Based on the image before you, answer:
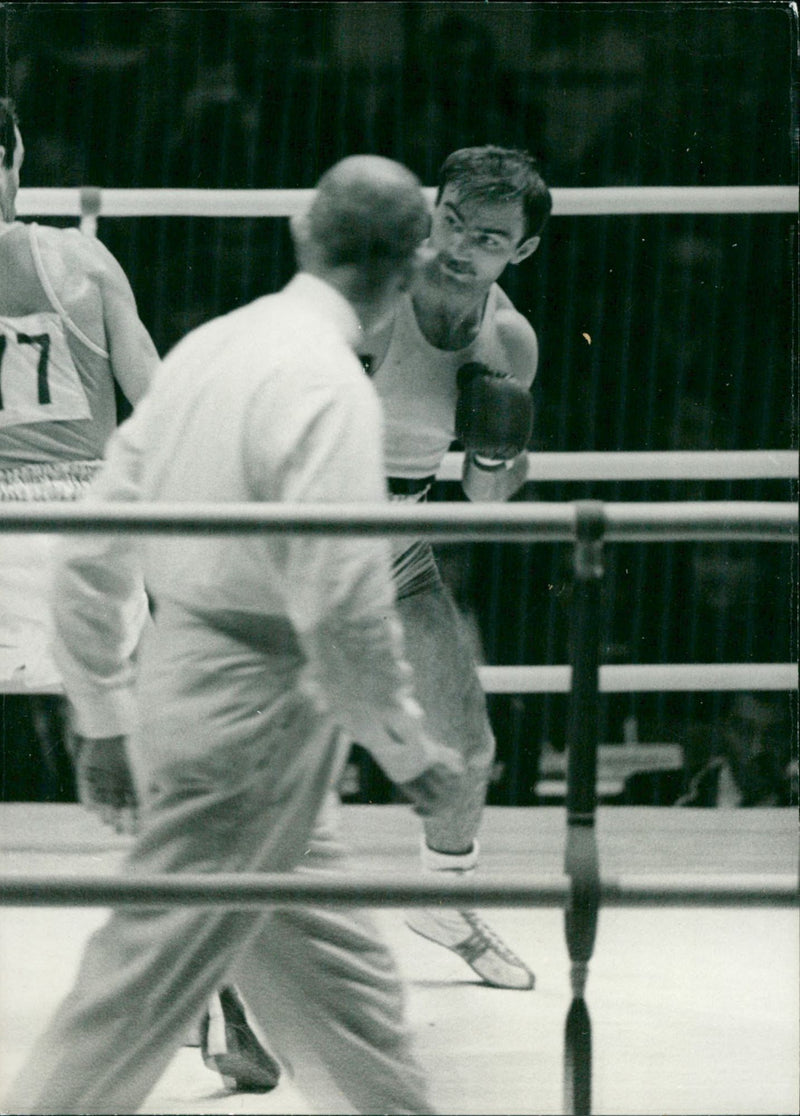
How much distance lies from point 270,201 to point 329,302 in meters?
1.27

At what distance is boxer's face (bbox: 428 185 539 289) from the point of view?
83.7 inches

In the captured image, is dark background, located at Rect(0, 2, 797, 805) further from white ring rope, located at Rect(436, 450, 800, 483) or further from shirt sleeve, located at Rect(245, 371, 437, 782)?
shirt sleeve, located at Rect(245, 371, 437, 782)

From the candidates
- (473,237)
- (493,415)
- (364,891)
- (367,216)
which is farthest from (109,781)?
(473,237)

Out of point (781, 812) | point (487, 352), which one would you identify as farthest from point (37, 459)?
point (781, 812)

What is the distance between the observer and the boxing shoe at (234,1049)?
5.32ft

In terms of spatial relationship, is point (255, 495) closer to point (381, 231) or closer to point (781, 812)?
point (381, 231)

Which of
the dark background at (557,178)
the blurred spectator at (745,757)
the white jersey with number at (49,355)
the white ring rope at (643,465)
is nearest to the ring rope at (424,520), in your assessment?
the white jersey with number at (49,355)

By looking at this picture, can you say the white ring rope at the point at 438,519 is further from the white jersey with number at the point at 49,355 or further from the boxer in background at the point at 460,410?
the white jersey with number at the point at 49,355

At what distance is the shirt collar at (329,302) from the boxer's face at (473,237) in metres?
0.88

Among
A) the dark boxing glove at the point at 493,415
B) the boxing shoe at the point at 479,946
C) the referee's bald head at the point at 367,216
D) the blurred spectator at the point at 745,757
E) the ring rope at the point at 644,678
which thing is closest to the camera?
the referee's bald head at the point at 367,216

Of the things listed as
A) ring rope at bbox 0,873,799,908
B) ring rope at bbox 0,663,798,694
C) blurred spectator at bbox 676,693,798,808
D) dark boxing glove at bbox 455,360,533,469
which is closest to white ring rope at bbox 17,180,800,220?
dark boxing glove at bbox 455,360,533,469

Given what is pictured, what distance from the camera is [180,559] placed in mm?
1245

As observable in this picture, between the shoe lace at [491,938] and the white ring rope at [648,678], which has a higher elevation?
the white ring rope at [648,678]

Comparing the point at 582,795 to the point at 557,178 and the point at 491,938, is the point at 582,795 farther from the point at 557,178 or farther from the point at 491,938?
the point at 557,178
